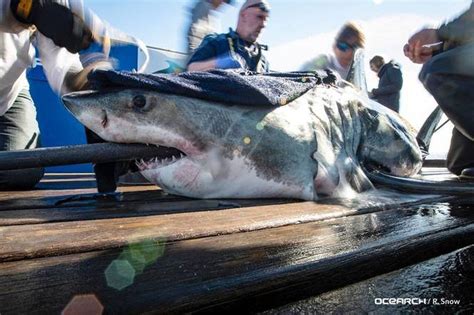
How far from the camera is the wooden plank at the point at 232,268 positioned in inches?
24.2

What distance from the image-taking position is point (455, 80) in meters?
2.48

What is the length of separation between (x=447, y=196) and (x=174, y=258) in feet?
5.07

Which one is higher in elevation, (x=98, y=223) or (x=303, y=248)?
(x=303, y=248)

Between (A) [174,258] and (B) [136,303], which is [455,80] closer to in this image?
(A) [174,258]

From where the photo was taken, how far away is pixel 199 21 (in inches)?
171

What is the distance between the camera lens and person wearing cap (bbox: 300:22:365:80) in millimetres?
4887

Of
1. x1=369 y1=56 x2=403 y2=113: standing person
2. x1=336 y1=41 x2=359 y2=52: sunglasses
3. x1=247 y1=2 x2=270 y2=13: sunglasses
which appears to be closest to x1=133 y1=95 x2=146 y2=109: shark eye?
x1=247 y1=2 x2=270 y2=13: sunglasses

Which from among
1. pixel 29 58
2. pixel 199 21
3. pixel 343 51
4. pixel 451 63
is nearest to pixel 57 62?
pixel 29 58

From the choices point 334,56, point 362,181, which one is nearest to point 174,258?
point 362,181

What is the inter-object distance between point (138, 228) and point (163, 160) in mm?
658

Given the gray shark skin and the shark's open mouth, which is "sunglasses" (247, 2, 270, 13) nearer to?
the gray shark skin

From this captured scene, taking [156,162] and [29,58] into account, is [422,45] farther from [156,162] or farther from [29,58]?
[29,58]

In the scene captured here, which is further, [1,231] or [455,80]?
[455,80]

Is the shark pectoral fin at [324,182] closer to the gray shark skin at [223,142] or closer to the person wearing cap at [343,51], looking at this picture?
the gray shark skin at [223,142]
